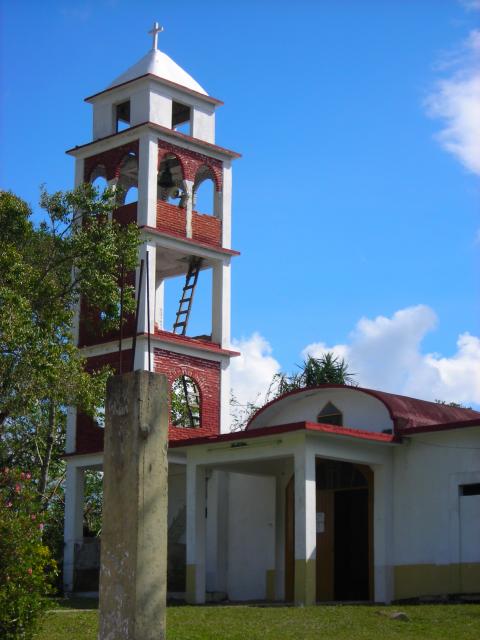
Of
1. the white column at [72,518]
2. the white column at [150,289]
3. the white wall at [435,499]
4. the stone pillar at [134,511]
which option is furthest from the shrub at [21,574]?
the white column at [72,518]

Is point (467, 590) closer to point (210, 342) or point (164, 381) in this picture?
point (210, 342)

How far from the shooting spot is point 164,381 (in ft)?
38.1

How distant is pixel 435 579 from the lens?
2309 centimetres

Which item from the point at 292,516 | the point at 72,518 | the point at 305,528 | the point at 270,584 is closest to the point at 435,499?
the point at 305,528

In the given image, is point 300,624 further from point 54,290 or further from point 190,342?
point 190,342

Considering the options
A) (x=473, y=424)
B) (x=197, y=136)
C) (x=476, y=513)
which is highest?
(x=197, y=136)

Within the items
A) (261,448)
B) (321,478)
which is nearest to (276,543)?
(321,478)

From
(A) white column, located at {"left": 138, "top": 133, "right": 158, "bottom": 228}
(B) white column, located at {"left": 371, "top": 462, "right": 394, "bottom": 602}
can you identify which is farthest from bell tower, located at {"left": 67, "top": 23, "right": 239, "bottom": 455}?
(B) white column, located at {"left": 371, "top": 462, "right": 394, "bottom": 602}

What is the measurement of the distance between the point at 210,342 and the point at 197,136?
5459mm

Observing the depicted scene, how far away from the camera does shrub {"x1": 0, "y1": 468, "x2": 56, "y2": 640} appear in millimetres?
14000

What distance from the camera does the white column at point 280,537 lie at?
2623cm

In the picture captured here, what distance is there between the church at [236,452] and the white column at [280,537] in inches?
1.3

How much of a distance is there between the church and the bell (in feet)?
0.12

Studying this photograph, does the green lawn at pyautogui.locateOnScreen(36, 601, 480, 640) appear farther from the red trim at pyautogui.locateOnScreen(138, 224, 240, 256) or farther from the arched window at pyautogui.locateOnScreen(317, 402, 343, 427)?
the red trim at pyautogui.locateOnScreen(138, 224, 240, 256)
